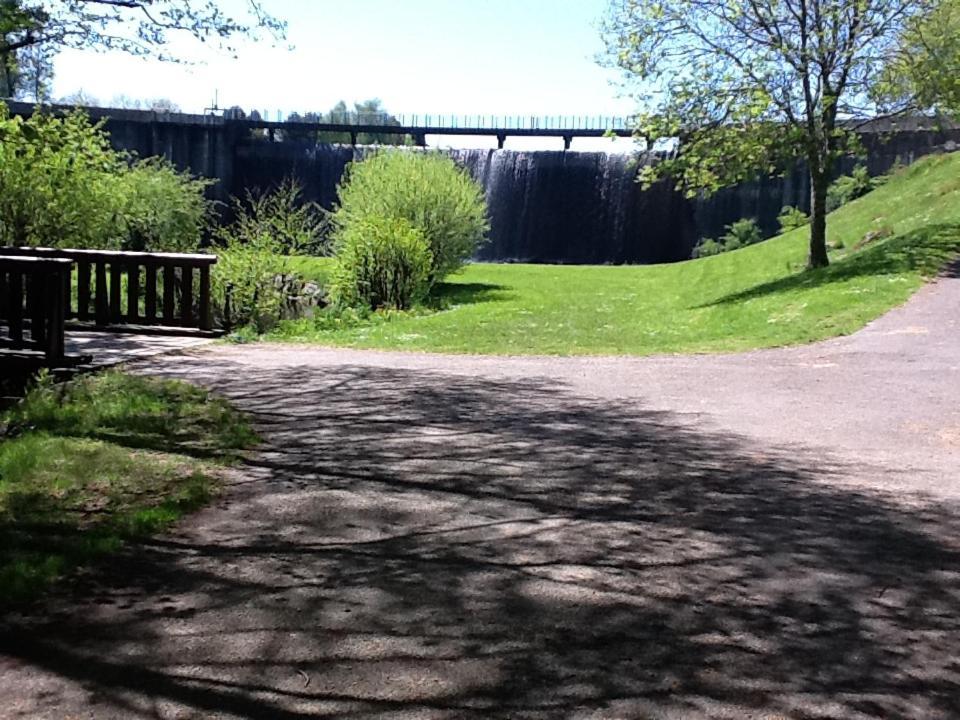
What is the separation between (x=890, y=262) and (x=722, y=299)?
158 inches

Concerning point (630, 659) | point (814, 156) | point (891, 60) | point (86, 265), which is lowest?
point (630, 659)

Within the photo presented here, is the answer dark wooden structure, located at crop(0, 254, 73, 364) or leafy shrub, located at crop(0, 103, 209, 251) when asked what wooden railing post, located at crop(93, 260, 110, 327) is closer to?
leafy shrub, located at crop(0, 103, 209, 251)

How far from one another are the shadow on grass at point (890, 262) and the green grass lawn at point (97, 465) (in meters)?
15.3

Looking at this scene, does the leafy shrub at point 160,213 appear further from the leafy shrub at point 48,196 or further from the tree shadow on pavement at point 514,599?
the tree shadow on pavement at point 514,599

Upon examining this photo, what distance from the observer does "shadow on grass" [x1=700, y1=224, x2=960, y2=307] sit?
19406 mm

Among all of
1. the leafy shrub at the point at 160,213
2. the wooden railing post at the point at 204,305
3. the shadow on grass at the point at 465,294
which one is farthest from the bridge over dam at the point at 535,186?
the wooden railing post at the point at 204,305

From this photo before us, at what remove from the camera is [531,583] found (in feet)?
13.1

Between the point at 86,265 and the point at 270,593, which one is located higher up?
the point at 86,265

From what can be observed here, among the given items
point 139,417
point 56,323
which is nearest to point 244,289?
point 56,323

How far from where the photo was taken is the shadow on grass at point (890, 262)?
19.4 metres

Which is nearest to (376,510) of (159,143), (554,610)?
(554,610)

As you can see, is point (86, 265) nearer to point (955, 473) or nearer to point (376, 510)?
point (376, 510)

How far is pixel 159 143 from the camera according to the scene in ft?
198

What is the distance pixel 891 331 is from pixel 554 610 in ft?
38.5
